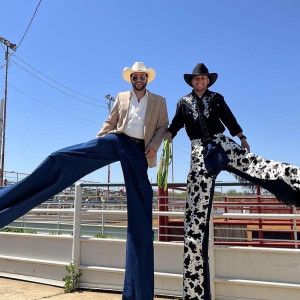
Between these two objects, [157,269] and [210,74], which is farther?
[157,269]

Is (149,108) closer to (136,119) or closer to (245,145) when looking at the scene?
(136,119)

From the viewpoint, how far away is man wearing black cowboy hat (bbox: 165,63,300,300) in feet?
9.08

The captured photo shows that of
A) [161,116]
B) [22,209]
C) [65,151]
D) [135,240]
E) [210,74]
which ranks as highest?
[210,74]

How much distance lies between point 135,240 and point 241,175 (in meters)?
1.05

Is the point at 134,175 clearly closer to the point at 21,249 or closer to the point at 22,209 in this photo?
the point at 22,209

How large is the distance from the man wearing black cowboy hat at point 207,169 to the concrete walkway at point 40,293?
1.53m

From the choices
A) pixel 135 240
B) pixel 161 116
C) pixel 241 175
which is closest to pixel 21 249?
pixel 135 240

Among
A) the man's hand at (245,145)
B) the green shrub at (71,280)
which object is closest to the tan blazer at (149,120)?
the man's hand at (245,145)

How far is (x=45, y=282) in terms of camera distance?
5.04m

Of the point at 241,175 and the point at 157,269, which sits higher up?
the point at 241,175

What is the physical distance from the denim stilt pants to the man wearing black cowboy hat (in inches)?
14.0

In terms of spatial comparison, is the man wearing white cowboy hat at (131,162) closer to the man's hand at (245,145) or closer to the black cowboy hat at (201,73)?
the black cowboy hat at (201,73)

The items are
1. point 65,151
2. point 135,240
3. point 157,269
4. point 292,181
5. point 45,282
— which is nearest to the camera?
point 292,181

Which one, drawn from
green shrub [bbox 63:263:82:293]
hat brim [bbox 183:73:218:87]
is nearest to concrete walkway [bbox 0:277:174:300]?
green shrub [bbox 63:263:82:293]
